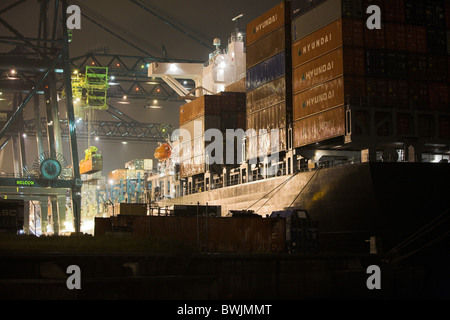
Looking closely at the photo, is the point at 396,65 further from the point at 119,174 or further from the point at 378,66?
the point at 119,174

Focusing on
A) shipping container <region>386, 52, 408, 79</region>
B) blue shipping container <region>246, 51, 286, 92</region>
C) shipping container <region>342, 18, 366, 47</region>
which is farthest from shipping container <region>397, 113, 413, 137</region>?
blue shipping container <region>246, 51, 286, 92</region>

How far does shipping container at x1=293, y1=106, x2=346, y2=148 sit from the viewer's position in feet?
109

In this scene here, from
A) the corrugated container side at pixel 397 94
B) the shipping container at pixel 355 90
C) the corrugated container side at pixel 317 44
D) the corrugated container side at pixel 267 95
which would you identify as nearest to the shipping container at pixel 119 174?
the corrugated container side at pixel 267 95

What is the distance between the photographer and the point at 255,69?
42.8 meters

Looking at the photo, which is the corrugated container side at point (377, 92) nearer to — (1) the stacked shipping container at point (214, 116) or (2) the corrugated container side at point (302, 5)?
(2) the corrugated container side at point (302, 5)

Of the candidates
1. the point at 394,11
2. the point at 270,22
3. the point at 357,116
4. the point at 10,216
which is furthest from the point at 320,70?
the point at 10,216

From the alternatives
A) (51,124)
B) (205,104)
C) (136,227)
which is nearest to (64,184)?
(51,124)

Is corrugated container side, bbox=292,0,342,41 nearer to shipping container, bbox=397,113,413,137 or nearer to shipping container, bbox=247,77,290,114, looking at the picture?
shipping container, bbox=247,77,290,114

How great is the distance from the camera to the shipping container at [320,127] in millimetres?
33125

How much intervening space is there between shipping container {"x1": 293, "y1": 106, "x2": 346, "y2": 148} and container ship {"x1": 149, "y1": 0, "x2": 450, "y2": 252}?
54mm

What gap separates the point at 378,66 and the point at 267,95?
30.6 ft

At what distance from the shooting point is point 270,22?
4128 cm

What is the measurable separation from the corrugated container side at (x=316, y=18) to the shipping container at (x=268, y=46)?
156cm
